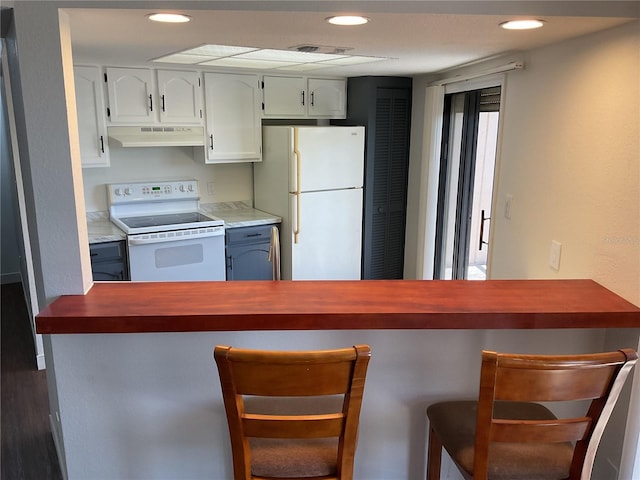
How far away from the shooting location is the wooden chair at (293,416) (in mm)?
1277

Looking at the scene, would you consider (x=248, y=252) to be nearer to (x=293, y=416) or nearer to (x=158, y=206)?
(x=158, y=206)

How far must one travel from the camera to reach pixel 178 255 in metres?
3.68

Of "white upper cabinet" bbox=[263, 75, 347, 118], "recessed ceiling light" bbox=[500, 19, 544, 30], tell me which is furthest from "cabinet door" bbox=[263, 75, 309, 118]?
"recessed ceiling light" bbox=[500, 19, 544, 30]

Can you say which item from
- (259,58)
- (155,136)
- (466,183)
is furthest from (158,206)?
(466,183)

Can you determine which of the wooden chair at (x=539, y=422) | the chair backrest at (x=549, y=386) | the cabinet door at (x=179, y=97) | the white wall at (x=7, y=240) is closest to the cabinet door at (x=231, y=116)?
the cabinet door at (x=179, y=97)

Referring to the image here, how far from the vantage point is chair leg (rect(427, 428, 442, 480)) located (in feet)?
5.96

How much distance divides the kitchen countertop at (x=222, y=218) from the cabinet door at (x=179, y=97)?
801 mm

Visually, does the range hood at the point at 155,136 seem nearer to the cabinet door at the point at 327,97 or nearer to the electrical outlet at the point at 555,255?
the cabinet door at the point at 327,97

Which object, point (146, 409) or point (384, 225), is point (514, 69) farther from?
point (146, 409)

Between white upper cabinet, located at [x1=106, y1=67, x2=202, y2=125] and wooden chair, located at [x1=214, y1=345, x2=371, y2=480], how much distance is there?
2.80 m

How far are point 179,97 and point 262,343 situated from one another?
2.54 metres

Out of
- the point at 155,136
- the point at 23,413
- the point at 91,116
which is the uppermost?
the point at 91,116

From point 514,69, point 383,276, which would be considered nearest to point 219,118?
point 383,276

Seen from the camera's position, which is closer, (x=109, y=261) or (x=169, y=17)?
(x=169, y=17)
